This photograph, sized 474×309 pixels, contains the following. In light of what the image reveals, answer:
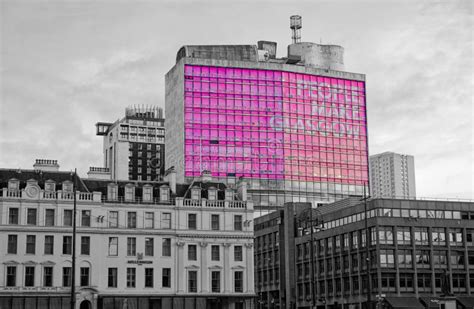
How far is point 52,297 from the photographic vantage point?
9281 centimetres

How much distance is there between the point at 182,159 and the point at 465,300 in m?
91.9

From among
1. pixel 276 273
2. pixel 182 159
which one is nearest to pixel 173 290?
pixel 276 273

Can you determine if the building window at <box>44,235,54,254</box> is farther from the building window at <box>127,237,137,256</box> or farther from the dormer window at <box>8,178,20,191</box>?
the building window at <box>127,237,137,256</box>

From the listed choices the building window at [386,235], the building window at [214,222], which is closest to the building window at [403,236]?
the building window at [386,235]

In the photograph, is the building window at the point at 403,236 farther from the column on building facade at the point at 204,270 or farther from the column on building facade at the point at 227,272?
the column on building facade at the point at 204,270

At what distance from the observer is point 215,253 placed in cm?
10094

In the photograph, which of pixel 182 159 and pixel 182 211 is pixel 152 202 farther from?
pixel 182 159

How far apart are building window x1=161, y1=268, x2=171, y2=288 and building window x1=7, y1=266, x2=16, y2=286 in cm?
1788

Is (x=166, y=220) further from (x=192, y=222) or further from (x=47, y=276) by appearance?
(x=47, y=276)

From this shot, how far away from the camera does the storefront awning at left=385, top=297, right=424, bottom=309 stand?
11339 centimetres

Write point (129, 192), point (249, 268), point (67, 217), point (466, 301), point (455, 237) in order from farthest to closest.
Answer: point (455, 237) < point (466, 301) < point (249, 268) < point (129, 192) < point (67, 217)

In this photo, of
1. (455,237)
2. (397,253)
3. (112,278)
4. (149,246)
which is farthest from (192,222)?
(455,237)

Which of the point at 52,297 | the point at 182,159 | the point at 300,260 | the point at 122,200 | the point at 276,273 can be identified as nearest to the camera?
the point at 52,297

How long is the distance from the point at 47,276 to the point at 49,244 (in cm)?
380
